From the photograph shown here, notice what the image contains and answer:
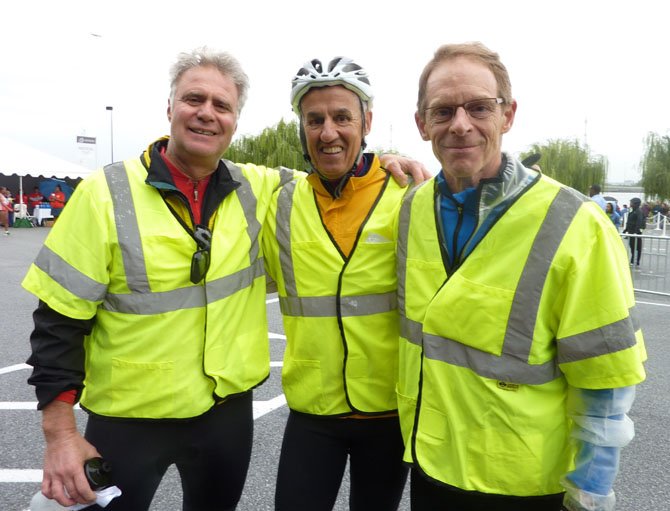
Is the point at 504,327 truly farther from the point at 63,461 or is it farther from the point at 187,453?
the point at 63,461

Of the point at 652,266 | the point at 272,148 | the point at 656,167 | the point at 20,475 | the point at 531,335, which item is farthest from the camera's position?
the point at 272,148

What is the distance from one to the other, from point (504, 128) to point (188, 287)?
1365 millimetres

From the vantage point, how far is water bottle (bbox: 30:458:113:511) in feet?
6.28

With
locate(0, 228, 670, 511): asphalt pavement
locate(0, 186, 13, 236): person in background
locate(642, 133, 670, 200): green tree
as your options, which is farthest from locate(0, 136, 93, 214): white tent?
locate(642, 133, 670, 200): green tree

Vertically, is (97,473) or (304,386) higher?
(304,386)

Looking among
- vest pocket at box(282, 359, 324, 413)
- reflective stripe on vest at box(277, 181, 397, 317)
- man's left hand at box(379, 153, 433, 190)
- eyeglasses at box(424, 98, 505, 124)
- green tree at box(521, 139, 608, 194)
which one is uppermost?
green tree at box(521, 139, 608, 194)

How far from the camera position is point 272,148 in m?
36.5

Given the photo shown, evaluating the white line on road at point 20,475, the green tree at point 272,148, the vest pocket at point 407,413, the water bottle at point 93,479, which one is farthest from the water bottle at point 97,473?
the green tree at point 272,148

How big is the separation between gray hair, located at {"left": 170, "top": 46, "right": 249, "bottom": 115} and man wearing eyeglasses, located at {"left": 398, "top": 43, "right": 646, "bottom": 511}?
33.8 inches

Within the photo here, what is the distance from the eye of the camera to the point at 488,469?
1.73 m

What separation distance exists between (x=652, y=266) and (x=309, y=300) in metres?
12.0

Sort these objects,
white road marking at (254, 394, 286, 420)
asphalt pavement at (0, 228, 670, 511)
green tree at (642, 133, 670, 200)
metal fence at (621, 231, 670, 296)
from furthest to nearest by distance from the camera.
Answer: green tree at (642, 133, 670, 200)
metal fence at (621, 231, 670, 296)
white road marking at (254, 394, 286, 420)
asphalt pavement at (0, 228, 670, 511)

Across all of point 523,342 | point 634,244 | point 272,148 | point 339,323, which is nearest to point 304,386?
point 339,323

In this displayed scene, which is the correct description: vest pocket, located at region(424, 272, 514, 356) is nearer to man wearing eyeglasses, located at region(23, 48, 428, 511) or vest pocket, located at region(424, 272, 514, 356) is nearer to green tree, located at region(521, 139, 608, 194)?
man wearing eyeglasses, located at region(23, 48, 428, 511)
